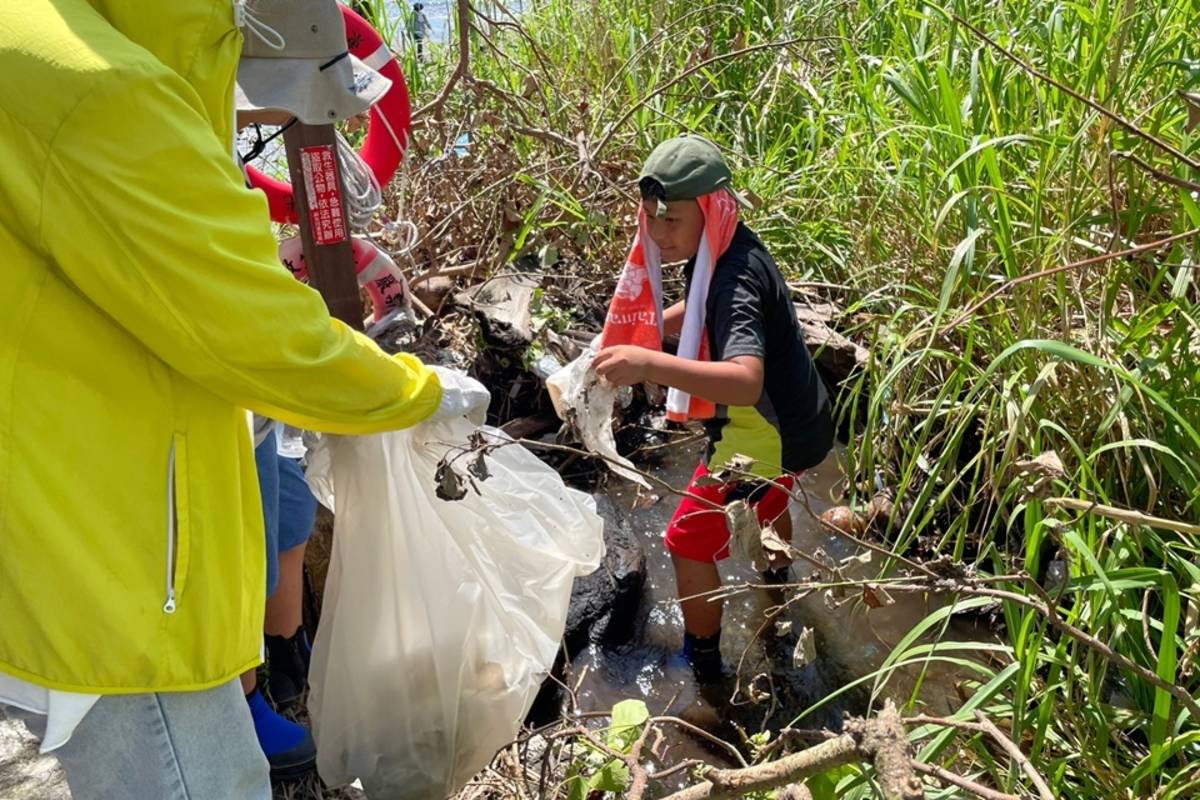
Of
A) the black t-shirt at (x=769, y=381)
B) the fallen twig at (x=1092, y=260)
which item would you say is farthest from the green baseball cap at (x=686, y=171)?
the fallen twig at (x=1092, y=260)

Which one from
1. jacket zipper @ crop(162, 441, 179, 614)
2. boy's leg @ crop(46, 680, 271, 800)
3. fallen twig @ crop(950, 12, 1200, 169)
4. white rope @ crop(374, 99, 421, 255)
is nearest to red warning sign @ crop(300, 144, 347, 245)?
jacket zipper @ crop(162, 441, 179, 614)

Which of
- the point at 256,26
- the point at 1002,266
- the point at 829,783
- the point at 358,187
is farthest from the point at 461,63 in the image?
the point at 829,783

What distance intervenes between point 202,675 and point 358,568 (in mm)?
628

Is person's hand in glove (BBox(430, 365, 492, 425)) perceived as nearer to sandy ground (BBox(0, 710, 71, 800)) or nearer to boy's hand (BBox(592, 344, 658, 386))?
boy's hand (BBox(592, 344, 658, 386))

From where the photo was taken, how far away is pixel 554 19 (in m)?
5.28

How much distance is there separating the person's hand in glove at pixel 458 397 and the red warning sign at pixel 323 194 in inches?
16.4

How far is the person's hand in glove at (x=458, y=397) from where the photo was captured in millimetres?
1803

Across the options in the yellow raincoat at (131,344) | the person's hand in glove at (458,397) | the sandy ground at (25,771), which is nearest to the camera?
the yellow raincoat at (131,344)

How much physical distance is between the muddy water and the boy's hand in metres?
0.76

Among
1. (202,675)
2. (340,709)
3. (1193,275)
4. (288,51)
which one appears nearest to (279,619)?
(340,709)

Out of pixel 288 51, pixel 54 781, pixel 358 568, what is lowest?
pixel 54 781

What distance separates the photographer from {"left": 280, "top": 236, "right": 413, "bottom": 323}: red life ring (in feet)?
10.1

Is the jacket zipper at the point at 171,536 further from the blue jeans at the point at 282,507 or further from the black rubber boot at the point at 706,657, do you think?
the black rubber boot at the point at 706,657

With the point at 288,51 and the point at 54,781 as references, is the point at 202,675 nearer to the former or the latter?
the point at 288,51
